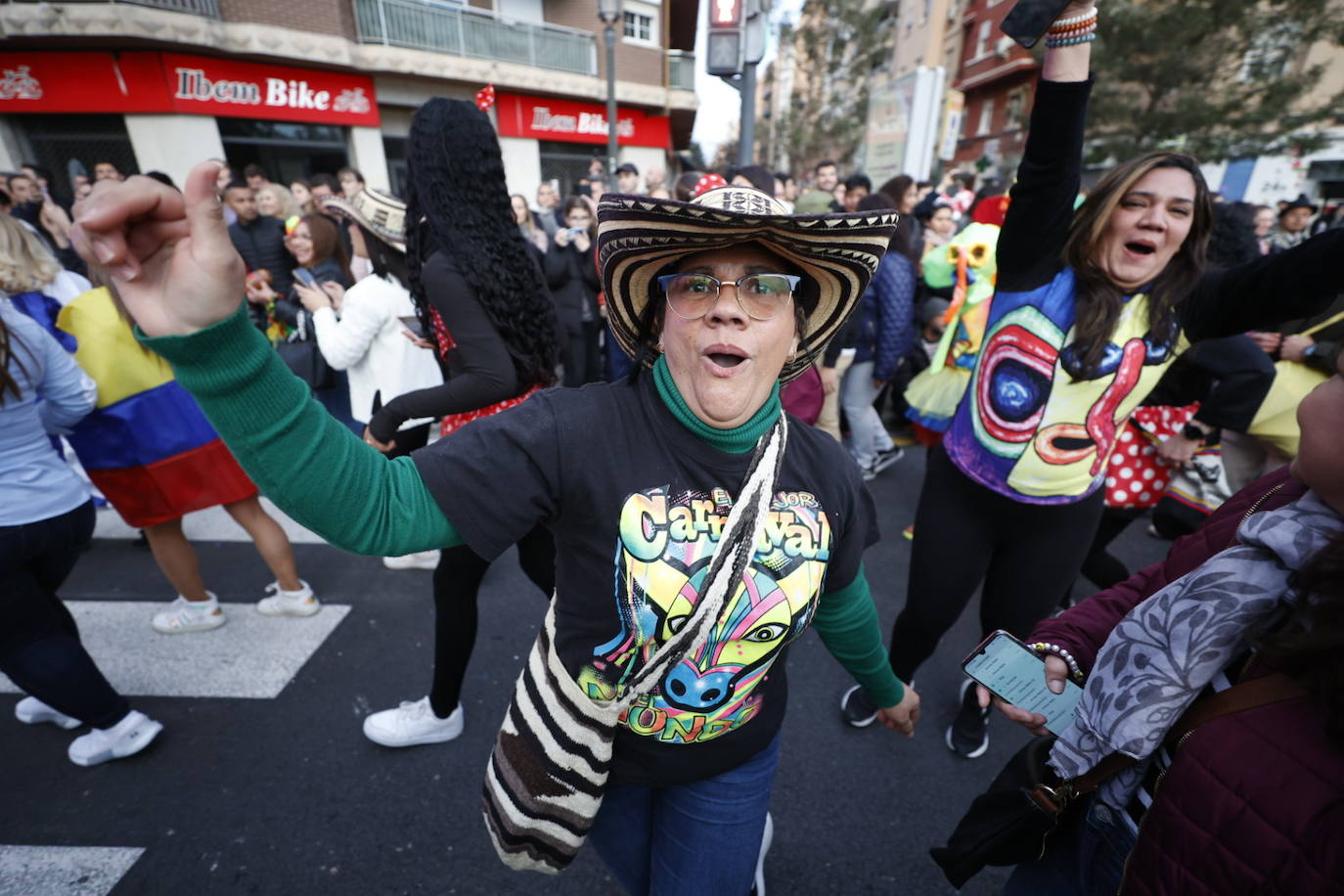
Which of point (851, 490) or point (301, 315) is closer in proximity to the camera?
point (851, 490)

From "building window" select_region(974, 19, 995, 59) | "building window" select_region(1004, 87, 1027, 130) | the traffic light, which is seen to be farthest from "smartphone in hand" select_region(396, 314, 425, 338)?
"building window" select_region(974, 19, 995, 59)

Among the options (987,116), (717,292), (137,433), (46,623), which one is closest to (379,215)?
(137,433)

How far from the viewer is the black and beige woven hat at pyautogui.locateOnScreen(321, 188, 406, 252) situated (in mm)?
2568

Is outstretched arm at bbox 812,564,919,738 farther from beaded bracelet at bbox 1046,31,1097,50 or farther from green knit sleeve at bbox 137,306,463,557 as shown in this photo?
beaded bracelet at bbox 1046,31,1097,50

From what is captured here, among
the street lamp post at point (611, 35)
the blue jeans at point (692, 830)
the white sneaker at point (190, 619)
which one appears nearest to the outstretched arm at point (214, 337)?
the blue jeans at point (692, 830)

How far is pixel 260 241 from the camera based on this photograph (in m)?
5.62

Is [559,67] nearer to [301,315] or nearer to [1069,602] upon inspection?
[301,315]

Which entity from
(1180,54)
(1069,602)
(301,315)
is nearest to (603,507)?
(1069,602)

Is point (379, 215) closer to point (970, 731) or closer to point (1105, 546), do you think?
point (970, 731)

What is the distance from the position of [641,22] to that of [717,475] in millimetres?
22804

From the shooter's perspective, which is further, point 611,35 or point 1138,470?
point 611,35

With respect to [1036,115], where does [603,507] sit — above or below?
below

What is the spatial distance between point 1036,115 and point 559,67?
61.7ft

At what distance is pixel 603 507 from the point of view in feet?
3.83
